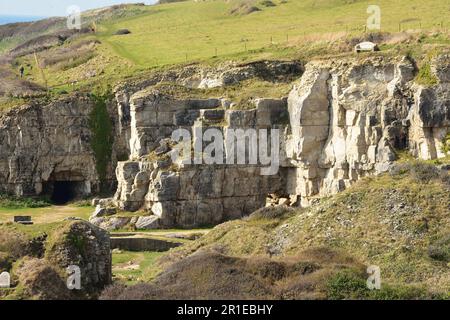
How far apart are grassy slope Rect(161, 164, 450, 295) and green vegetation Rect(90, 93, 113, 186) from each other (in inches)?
1039

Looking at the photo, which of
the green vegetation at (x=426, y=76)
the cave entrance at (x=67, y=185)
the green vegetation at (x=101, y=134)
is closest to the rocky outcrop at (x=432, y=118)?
the green vegetation at (x=426, y=76)

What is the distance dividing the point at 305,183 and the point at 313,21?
2530cm

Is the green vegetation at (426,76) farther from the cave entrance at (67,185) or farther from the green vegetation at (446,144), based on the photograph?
the cave entrance at (67,185)

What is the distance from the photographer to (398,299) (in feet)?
128

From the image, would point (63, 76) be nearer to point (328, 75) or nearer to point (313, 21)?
point (313, 21)

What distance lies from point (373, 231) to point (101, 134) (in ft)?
117

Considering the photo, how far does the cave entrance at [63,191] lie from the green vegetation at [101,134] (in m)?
2.54

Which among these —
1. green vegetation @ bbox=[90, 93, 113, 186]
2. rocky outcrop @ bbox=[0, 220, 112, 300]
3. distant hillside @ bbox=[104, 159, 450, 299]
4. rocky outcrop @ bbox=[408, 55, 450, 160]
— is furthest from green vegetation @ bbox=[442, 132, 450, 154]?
green vegetation @ bbox=[90, 93, 113, 186]

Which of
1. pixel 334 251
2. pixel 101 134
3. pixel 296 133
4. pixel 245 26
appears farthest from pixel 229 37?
pixel 334 251

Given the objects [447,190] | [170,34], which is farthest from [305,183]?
[170,34]

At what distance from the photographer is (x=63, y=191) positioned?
8456cm

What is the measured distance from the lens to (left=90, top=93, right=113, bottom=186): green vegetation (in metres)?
82.8

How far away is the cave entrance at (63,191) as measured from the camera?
83.1 metres

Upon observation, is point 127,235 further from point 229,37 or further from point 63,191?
point 229,37
